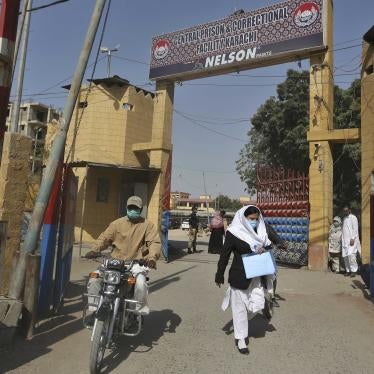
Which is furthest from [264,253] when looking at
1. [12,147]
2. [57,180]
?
[12,147]

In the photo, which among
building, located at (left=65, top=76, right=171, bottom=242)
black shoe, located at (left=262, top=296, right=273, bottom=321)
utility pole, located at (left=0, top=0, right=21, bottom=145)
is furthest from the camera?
building, located at (left=65, top=76, right=171, bottom=242)

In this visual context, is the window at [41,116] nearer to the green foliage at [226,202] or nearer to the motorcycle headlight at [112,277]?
the green foliage at [226,202]

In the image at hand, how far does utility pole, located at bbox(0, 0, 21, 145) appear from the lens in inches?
204

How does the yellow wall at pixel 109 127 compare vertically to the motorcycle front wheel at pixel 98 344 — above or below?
above

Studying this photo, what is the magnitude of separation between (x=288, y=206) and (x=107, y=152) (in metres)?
8.09

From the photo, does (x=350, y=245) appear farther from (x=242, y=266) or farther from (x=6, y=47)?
(x=6, y=47)

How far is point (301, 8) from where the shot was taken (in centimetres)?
1287

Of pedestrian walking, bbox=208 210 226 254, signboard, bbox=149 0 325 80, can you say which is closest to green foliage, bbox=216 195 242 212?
pedestrian walking, bbox=208 210 226 254

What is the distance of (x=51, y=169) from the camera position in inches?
223

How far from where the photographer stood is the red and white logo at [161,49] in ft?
51.6

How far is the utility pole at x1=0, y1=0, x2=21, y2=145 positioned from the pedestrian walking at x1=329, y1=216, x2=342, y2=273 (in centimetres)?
915

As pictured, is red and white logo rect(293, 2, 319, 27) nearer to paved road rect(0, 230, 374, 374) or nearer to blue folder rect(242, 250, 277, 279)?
paved road rect(0, 230, 374, 374)

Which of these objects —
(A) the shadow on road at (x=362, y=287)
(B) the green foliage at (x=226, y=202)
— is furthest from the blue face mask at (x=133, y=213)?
(B) the green foliage at (x=226, y=202)

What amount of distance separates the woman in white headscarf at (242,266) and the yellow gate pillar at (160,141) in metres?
9.90
